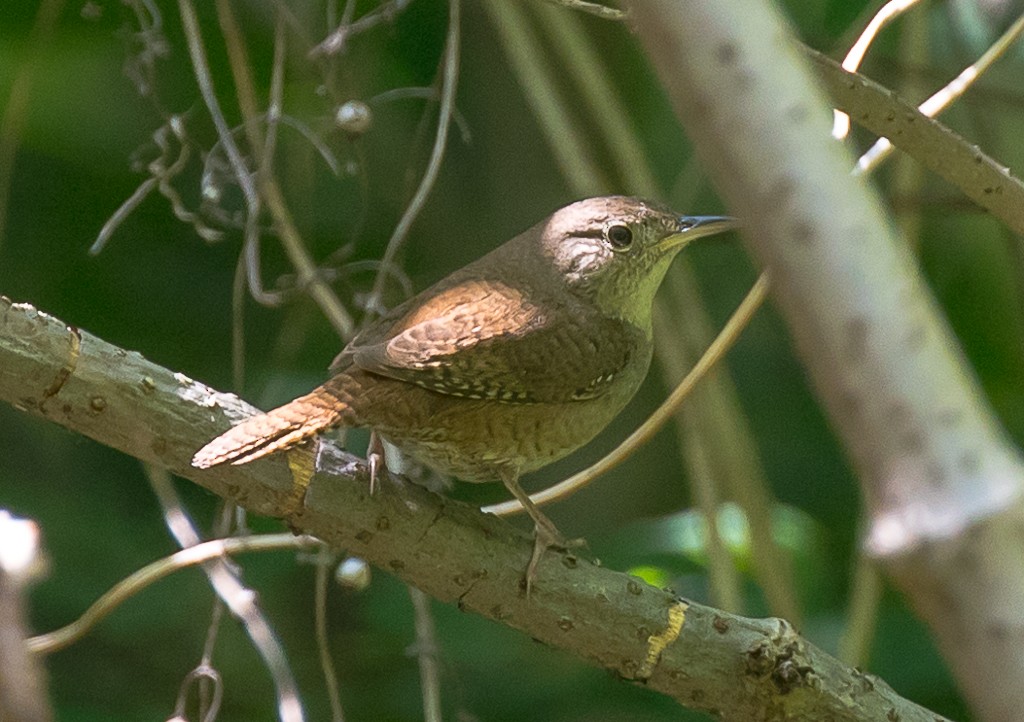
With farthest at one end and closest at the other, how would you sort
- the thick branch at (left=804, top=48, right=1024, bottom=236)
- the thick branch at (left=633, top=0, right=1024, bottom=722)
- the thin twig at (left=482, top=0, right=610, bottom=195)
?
1. the thin twig at (left=482, top=0, right=610, bottom=195)
2. the thick branch at (left=804, top=48, right=1024, bottom=236)
3. the thick branch at (left=633, top=0, right=1024, bottom=722)

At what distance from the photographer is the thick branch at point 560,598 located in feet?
5.27

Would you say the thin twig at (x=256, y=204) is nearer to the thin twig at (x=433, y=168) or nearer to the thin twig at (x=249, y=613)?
the thin twig at (x=433, y=168)

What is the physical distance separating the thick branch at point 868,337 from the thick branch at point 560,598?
3.95ft

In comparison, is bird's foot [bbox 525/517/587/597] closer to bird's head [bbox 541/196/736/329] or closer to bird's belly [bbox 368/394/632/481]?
bird's belly [bbox 368/394/632/481]

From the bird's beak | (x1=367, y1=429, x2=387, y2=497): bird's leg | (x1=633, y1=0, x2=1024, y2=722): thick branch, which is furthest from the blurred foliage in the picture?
(x1=633, y1=0, x2=1024, y2=722): thick branch

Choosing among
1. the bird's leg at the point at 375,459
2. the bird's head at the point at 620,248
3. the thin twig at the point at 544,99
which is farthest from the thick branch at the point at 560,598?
the thin twig at the point at 544,99

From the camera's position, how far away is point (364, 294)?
9.22 feet

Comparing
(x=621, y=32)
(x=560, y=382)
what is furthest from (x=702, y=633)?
(x=621, y=32)

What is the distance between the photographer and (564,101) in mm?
3402

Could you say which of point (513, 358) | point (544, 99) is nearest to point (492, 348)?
point (513, 358)

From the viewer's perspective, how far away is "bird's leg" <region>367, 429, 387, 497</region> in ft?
5.45

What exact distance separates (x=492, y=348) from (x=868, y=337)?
1.47m

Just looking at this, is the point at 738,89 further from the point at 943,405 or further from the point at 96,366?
the point at 96,366

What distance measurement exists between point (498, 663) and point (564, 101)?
1.60m
